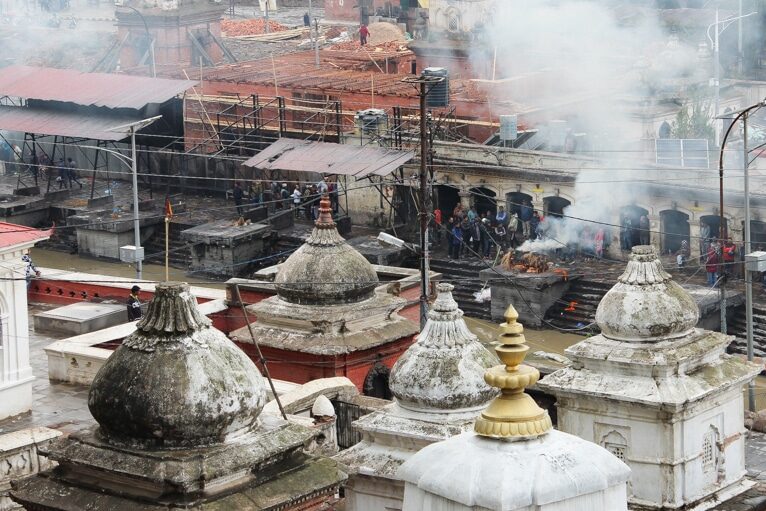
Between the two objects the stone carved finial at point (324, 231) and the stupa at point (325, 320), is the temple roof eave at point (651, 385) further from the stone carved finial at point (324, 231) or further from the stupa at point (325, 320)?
the stone carved finial at point (324, 231)

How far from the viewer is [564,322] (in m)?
40.0

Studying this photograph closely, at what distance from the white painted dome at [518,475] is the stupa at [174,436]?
248 cm

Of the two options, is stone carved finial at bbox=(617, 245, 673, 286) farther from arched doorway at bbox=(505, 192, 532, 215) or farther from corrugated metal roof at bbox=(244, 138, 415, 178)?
arched doorway at bbox=(505, 192, 532, 215)

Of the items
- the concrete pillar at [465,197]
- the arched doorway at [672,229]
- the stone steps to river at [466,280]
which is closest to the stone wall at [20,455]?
the stone steps to river at [466,280]

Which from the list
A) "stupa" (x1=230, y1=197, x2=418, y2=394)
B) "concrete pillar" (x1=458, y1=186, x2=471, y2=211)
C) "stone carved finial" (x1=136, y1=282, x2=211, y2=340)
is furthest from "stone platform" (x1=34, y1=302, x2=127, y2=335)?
"concrete pillar" (x1=458, y1=186, x2=471, y2=211)

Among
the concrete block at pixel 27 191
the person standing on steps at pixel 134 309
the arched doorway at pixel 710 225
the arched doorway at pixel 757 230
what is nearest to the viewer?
the person standing on steps at pixel 134 309

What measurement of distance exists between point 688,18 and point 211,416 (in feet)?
171

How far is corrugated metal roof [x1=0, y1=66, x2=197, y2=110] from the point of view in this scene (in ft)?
168

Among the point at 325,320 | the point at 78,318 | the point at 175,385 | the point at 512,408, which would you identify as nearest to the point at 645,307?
the point at 325,320

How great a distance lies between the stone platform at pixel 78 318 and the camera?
27797 millimetres

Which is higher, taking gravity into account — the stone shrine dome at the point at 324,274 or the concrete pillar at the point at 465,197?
the concrete pillar at the point at 465,197

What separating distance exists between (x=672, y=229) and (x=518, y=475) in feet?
111

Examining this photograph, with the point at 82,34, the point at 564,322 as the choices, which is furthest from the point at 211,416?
the point at 82,34

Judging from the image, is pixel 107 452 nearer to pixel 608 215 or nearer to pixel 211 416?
pixel 211 416
